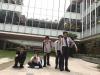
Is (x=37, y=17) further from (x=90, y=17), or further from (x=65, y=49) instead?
(x=65, y=49)

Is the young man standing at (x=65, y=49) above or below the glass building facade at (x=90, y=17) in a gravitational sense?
below

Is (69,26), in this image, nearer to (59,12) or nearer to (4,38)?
(59,12)

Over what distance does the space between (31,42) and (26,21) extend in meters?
6.96

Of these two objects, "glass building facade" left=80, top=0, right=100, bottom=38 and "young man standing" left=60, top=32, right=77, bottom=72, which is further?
"glass building facade" left=80, top=0, right=100, bottom=38

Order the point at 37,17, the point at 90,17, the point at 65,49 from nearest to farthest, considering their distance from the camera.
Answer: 1. the point at 65,49
2. the point at 90,17
3. the point at 37,17

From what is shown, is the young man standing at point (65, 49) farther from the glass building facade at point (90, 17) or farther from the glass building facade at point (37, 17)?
the glass building facade at point (37, 17)

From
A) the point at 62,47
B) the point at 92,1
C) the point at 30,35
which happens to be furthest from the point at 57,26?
the point at 62,47

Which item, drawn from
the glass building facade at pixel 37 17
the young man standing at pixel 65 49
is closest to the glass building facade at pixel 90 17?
the glass building facade at pixel 37 17

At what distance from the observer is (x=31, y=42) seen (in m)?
39.1

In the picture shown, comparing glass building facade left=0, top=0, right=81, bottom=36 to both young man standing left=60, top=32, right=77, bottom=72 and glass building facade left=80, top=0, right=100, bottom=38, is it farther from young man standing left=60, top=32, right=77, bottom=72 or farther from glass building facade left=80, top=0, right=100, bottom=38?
young man standing left=60, top=32, right=77, bottom=72

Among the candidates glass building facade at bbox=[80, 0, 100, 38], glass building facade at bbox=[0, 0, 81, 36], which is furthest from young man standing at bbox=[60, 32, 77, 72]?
glass building facade at bbox=[0, 0, 81, 36]

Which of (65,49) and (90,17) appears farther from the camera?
(90,17)

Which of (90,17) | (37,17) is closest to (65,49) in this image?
(90,17)

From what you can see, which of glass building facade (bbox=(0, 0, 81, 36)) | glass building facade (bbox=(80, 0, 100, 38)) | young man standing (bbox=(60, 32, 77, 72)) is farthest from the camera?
glass building facade (bbox=(0, 0, 81, 36))
